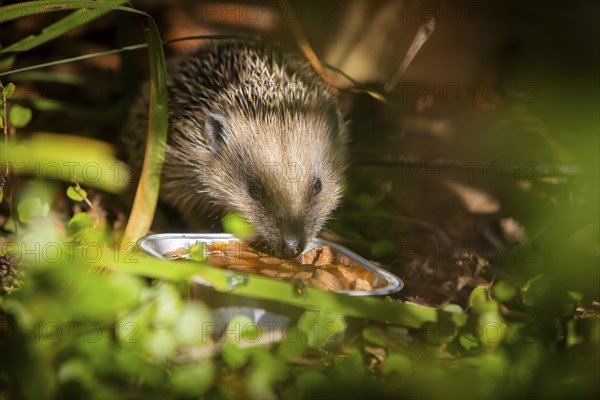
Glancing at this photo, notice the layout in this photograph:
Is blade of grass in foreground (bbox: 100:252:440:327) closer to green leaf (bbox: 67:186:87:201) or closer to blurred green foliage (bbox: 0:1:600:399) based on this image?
blurred green foliage (bbox: 0:1:600:399)

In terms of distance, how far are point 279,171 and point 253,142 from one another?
0.26 metres

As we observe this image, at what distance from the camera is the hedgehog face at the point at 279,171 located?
3.09 meters

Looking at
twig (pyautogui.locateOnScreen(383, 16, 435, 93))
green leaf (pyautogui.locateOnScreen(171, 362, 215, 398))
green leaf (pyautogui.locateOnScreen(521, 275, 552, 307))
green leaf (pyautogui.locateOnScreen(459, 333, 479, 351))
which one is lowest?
green leaf (pyautogui.locateOnScreen(171, 362, 215, 398))

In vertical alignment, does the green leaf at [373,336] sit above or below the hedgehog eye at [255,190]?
below

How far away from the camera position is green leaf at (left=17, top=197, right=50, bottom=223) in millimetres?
2805

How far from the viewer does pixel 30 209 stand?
2811 mm

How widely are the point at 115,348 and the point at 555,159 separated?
255 centimetres

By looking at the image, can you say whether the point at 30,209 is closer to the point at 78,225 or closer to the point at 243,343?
the point at 78,225

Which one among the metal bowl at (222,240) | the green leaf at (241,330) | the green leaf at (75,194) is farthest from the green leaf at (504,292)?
the green leaf at (75,194)

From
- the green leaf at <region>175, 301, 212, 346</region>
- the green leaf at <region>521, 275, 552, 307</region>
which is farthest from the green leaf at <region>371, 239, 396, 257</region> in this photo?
the green leaf at <region>175, 301, 212, 346</region>

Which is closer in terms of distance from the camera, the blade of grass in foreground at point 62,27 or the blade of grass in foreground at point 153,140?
the blade of grass in foreground at point 153,140

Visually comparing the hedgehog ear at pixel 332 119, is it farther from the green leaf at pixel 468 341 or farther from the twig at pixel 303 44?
the green leaf at pixel 468 341

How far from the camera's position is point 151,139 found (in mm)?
2863

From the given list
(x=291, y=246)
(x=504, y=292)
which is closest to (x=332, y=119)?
(x=291, y=246)
